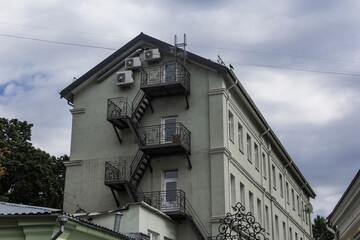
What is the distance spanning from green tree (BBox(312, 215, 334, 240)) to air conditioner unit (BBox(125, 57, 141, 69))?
44001 millimetres

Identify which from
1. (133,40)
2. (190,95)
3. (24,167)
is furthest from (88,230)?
(24,167)

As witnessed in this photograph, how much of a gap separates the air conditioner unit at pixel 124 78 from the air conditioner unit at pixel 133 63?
40 cm

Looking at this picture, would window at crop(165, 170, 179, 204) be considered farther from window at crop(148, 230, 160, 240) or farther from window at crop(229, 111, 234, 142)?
window at crop(229, 111, 234, 142)

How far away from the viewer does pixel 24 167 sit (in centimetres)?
4375

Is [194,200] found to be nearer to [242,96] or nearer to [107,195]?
[107,195]

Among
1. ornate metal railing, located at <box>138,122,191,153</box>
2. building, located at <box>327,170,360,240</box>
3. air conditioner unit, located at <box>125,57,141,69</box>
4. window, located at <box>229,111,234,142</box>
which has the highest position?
air conditioner unit, located at <box>125,57,141,69</box>

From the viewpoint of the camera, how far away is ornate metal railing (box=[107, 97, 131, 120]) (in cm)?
3223

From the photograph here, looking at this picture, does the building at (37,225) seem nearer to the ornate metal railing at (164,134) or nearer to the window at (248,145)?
the ornate metal railing at (164,134)

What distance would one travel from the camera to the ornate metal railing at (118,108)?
32.2 m

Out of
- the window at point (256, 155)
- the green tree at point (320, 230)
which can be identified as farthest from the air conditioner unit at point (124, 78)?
the green tree at point (320, 230)

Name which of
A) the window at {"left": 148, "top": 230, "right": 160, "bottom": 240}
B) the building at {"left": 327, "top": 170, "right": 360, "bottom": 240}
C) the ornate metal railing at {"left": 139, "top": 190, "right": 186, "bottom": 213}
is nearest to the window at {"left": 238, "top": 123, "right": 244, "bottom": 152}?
the ornate metal railing at {"left": 139, "top": 190, "right": 186, "bottom": 213}

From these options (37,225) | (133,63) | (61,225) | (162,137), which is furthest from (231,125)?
(61,225)

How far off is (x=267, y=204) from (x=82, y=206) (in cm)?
1309

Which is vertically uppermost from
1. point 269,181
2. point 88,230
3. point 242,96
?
point 242,96
